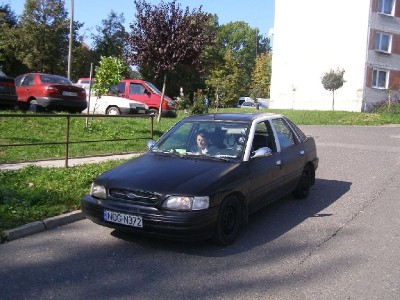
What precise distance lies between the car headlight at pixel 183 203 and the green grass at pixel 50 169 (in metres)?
2.04

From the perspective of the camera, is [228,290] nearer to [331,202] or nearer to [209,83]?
[331,202]

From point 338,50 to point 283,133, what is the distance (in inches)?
1177

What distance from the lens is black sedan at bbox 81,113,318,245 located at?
493 centimetres

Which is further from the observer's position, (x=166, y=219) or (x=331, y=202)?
(x=331, y=202)

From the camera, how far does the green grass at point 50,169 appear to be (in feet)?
20.6

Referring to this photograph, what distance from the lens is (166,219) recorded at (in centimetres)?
486

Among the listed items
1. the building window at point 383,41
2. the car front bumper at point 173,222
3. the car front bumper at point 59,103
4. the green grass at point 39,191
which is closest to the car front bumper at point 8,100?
the car front bumper at point 59,103

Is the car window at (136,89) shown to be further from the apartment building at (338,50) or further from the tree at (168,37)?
the apartment building at (338,50)

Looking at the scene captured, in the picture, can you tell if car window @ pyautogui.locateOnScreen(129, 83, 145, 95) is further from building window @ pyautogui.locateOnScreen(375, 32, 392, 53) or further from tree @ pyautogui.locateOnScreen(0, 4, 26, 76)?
building window @ pyautogui.locateOnScreen(375, 32, 392, 53)

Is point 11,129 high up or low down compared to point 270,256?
up

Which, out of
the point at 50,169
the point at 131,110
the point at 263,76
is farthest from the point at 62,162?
the point at 263,76

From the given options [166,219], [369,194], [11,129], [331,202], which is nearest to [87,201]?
[166,219]

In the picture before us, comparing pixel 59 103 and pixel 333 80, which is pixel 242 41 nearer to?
pixel 333 80

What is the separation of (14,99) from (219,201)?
405 inches
